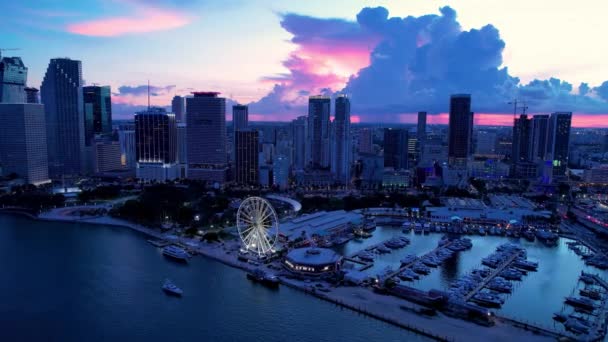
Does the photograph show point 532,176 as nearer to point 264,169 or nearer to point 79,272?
point 264,169

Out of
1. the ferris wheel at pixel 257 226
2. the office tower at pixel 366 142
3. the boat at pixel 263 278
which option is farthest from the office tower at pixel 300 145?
the boat at pixel 263 278

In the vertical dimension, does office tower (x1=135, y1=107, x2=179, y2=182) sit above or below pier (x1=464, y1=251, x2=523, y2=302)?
above

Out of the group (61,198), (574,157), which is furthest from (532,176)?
(61,198)

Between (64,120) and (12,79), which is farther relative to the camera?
(64,120)

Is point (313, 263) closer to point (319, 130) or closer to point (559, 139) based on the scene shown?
point (319, 130)

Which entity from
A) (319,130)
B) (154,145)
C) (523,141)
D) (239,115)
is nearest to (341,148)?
(319,130)

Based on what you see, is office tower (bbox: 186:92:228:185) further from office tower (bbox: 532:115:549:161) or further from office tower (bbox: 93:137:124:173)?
office tower (bbox: 532:115:549:161)

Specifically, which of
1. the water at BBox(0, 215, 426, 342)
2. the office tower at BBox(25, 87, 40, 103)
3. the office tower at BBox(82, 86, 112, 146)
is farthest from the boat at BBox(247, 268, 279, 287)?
the office tower at BBox(82, 86, 112, 146)
